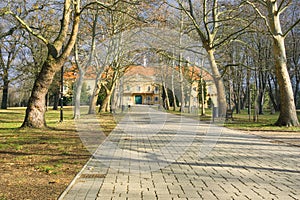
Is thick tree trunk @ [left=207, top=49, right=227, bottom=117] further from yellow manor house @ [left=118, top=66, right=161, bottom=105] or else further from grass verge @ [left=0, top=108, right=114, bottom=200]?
yellow manor house @ [left=118, top=66, right=161, bottom=105]

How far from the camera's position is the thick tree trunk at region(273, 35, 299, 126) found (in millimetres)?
14500

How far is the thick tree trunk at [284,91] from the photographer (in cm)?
1450

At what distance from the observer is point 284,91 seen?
14.7m

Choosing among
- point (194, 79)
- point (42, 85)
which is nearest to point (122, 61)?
point (194, 79)

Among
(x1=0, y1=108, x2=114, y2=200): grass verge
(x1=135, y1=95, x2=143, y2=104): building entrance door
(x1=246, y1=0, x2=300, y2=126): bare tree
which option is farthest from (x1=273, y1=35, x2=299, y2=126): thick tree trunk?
(x1=135, y1=95, x2=143, y2=104): building entrance door

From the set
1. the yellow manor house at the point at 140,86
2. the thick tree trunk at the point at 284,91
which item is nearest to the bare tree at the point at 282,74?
the thick tree trunk at the point at 284,91

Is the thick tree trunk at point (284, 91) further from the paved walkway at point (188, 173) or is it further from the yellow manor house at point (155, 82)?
the paved walkway at point (188, 173)

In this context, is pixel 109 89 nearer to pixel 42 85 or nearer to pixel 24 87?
pixel 24 87

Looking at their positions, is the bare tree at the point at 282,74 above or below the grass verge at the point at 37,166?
above

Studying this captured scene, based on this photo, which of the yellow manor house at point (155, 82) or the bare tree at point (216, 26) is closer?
the bare tree at point (216, 26)

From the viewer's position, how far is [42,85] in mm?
11461

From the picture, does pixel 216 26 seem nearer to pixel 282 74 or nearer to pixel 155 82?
pixel 282 74

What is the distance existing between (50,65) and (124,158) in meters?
5.91

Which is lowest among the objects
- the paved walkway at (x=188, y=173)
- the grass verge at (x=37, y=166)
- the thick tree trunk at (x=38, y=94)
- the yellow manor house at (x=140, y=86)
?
the paved walkway at (x=188, y=173)
